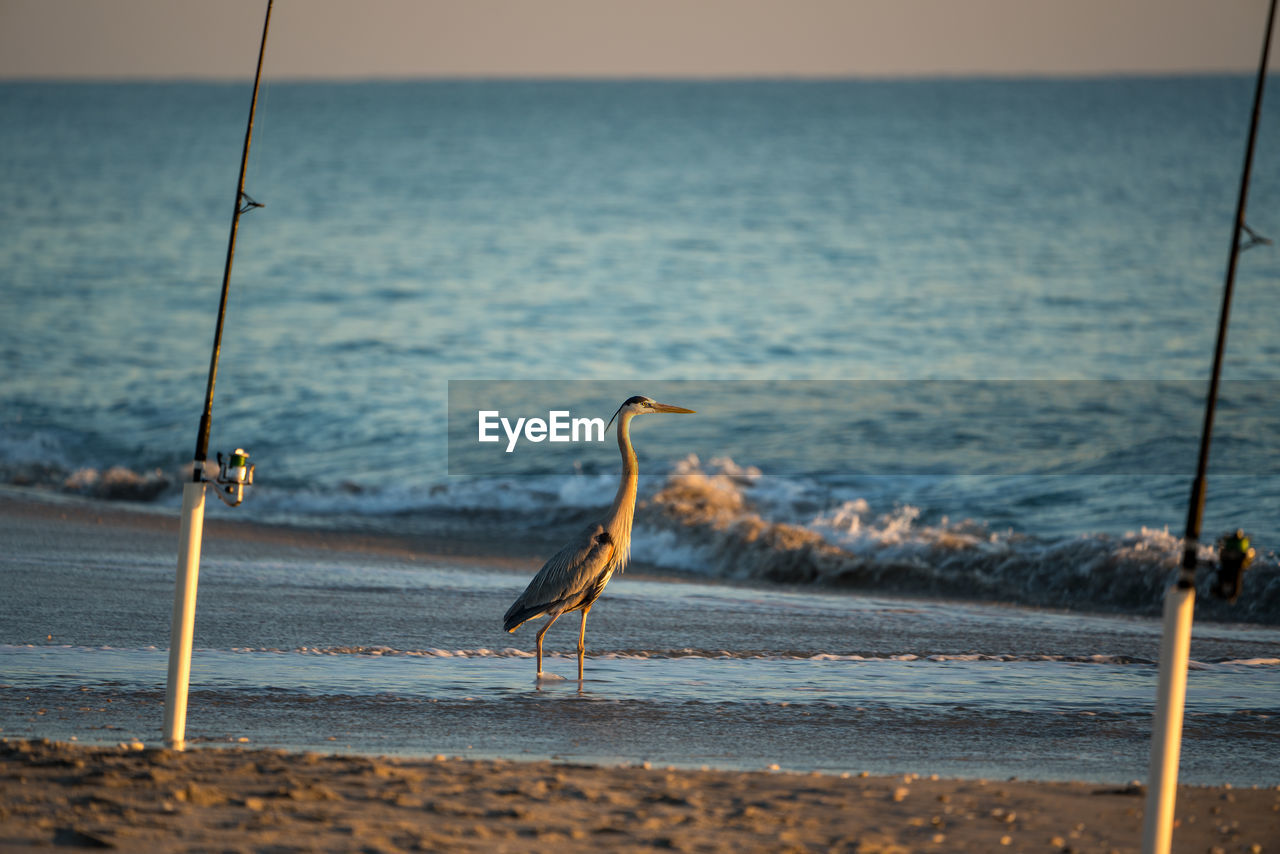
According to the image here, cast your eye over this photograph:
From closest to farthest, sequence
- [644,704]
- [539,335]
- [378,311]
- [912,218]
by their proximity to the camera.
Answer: [644,704], [539,335], [378,311], [912,218]

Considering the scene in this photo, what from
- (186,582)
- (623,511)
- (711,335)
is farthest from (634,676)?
(711,335)

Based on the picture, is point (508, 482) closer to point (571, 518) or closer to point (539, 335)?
point (571, 518)

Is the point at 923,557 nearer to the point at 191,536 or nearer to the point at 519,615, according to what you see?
the point at 519,615

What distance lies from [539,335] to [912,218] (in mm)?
20582

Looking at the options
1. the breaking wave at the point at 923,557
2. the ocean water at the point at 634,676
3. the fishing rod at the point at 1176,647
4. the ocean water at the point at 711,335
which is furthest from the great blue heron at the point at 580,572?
the ocean water at the point at 711,335

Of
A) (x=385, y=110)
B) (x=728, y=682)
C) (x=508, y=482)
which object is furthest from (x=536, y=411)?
(x=385, y=110)

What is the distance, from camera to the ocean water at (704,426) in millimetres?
7402

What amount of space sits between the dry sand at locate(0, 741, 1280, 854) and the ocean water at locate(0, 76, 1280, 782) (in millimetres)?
732

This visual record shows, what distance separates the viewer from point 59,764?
17.3 ft

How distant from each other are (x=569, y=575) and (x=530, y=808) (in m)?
2.97

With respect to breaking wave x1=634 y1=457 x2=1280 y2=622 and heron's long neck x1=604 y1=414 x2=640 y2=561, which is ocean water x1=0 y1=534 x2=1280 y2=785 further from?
breaking wave x1=634 y1=457 x2=1280 y2=622

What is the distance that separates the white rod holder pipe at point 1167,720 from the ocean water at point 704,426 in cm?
191

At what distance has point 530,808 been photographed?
16.3 feet

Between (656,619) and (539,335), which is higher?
(539,335)
